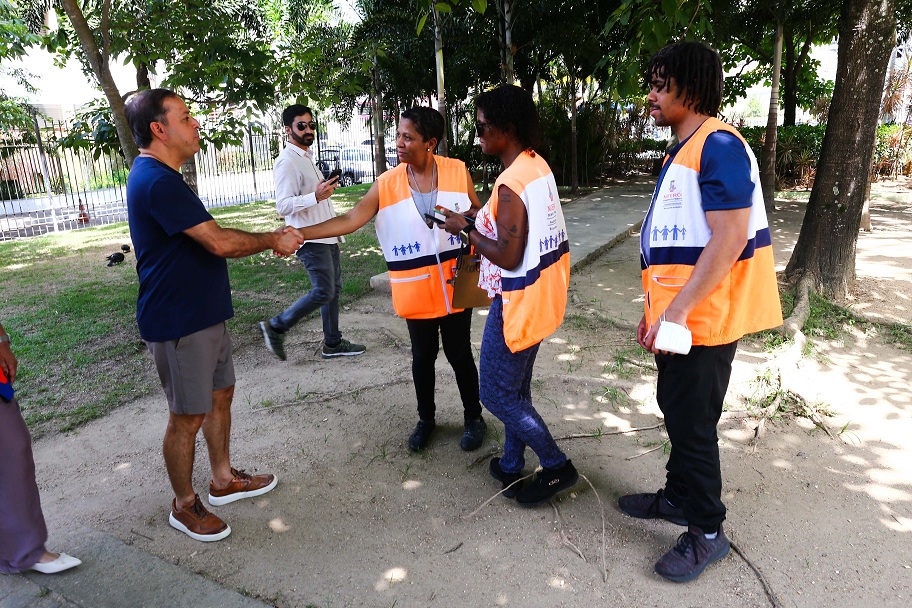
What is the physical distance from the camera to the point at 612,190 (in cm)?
1545

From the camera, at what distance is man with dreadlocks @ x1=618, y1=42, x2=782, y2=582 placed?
2100mm

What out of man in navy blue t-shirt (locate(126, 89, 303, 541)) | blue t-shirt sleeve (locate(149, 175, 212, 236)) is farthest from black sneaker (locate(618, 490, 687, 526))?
blue t-shirt sleeve (locate(149, 175, 212, 236))

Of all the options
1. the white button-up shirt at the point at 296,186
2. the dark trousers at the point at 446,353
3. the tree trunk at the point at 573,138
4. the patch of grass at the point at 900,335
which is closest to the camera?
the dark trousers at the point at 446,353

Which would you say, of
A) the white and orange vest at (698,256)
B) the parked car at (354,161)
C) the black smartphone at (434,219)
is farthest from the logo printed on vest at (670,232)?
the parked car at (354,161)

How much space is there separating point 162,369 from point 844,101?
5.81m

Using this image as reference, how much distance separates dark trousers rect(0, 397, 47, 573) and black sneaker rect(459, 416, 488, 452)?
2006 millimetres

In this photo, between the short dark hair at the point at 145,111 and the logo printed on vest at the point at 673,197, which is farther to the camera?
the short dark hair at the point at 145,111

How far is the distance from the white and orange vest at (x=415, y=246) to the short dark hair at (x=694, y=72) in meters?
1.26

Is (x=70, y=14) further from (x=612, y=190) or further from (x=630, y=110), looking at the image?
(x=630, y=110)

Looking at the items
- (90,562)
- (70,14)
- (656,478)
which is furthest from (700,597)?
(70,14)

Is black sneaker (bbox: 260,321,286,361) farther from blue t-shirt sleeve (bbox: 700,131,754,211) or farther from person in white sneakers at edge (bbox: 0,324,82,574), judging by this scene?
blue t-shirt sleeve (bbox: 700,131,754,211)

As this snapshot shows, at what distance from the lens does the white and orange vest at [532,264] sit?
252 cm

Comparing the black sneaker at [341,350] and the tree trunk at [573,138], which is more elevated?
the tree trunk at [573,138]

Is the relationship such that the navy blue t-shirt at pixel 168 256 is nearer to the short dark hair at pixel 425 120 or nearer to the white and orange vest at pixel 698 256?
the short dark hair at pixel 425 120
